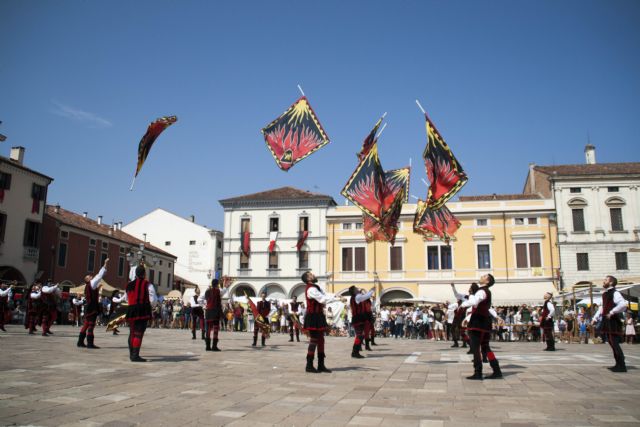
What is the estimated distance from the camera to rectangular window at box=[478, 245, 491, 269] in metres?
44.0

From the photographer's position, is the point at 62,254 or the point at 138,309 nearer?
the point at 138,309

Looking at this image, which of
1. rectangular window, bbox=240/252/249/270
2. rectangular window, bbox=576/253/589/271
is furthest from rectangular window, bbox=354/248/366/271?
rectangular window, bbox=576/253/589/271

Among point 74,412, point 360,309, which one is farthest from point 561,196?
point 74,412

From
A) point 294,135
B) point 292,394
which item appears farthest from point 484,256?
point 292,394

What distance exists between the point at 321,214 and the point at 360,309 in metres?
34.4

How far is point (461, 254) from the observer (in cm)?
4453

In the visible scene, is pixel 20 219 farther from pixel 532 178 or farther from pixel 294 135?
pixel 532 178

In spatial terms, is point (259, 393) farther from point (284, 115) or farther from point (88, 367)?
point (284, 115)

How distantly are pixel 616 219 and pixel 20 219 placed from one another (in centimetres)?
4761

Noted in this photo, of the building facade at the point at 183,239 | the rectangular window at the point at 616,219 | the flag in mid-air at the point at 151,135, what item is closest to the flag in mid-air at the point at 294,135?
the flag in mid-air at the point at 151,135

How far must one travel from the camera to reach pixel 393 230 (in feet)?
58.3

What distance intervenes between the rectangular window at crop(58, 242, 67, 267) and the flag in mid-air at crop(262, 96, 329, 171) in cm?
3458

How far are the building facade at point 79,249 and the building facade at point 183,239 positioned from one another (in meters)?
8.55

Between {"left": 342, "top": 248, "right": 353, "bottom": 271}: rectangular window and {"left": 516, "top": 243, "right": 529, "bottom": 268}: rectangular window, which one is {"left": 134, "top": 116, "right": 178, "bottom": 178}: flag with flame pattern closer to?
{"left": 342, "top": 248, "right": 353, "bottom": 271}: rectangular window
